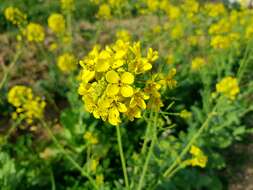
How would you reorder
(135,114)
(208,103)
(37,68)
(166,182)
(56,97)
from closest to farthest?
1. (135,114)
2. (166,182)
3. (208,103)
4. (56,97)
5. (37,68)

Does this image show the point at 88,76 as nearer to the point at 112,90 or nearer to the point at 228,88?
the point at 112,90

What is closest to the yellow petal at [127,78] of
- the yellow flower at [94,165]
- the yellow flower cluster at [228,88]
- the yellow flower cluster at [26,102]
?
the yellow flower at [94,165]

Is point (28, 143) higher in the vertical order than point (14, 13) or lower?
lower

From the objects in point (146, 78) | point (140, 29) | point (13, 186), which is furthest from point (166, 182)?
point (140, 29)

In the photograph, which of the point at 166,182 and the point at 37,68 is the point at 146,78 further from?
the point at 37,68

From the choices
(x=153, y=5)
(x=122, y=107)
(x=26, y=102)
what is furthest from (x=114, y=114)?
(x=153, y=5)

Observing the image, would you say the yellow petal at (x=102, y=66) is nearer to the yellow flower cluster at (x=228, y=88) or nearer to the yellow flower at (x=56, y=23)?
the yellow flower cluster at (x=228, y=88)

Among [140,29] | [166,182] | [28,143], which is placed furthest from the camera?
[140,29]
